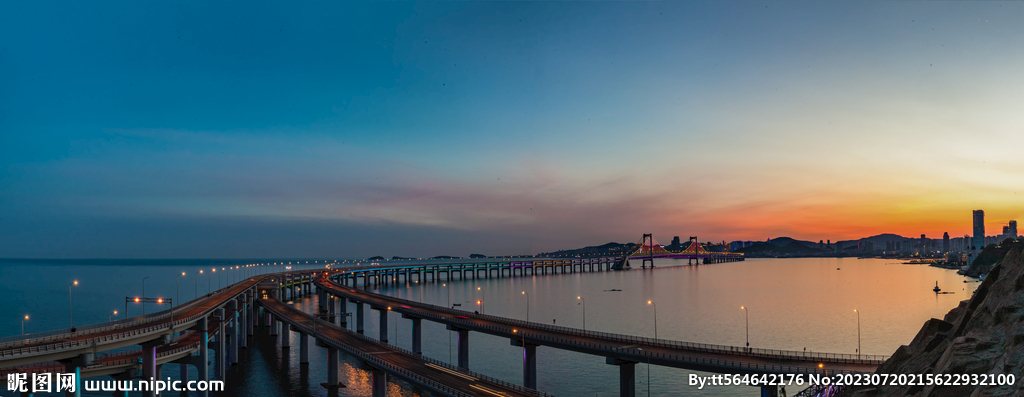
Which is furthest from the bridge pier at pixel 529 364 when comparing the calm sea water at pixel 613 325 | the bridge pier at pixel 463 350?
the bridge pier at pixel 463 350

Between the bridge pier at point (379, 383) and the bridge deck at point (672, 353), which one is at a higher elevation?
the bridge deck at point (672, 353)

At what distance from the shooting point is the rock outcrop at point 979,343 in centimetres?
2517

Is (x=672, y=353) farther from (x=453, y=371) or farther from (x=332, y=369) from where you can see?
(x=332, y=369)

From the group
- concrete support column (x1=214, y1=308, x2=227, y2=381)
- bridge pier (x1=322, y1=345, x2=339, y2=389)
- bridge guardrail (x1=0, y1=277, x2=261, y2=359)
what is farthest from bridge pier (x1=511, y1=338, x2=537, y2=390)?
concrete support column (x1=214, y1=308, x2=227, y2=381)

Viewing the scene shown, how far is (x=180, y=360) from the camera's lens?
60.7 m

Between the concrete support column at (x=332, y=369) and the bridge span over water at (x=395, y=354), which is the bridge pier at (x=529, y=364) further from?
the concrete support column at (x=332, y=369)

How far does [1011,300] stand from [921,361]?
5539 mm

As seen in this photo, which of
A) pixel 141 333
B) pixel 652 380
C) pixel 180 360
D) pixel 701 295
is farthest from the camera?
pixel 701 295

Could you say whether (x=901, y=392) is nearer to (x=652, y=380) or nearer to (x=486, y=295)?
(x=652, y=380)

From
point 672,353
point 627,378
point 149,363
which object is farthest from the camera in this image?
point 672,353

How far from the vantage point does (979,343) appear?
27625 mm

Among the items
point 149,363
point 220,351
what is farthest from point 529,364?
point 220,351

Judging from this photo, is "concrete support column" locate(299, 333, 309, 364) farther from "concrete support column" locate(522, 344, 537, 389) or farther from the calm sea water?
"concrete support column" locate(522, 344, 537, 389)

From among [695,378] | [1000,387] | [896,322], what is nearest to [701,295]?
[896,322]
